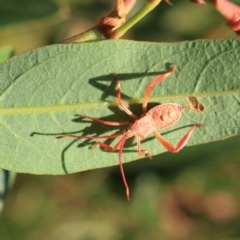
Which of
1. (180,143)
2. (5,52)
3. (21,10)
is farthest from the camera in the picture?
(21,10)

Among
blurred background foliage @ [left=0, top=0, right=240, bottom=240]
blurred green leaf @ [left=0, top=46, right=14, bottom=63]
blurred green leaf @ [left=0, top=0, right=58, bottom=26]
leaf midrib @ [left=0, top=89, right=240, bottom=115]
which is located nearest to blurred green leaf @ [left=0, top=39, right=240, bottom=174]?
leaf midrib @ [left=0, top=89, right=240, bottom=115]

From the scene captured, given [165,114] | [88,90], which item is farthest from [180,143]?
[88,90]

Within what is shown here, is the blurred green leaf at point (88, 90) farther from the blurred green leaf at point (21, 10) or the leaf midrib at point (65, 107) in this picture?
the blurred green leaf at point (21, 10)

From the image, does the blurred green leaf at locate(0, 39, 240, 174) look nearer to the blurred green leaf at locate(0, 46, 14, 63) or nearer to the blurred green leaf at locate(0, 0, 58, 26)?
the blurred green leaf at locate(0, 46, 14, 63)

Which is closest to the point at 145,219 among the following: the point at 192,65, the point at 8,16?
the point at 8,16

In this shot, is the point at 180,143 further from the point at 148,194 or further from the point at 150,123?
the point at 148,194

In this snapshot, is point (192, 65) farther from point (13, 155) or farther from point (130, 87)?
point (13, 155)
